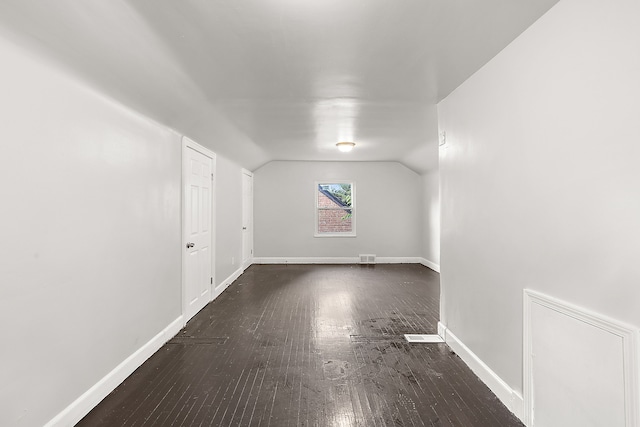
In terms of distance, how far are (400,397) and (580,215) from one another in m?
1.62

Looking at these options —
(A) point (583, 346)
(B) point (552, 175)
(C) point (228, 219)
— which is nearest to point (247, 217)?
(C) point (228, 219)

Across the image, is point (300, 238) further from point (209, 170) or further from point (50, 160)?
point (50, 160)

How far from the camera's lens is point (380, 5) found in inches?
69.3

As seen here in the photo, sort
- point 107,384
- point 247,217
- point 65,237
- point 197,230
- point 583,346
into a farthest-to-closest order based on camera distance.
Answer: point 247,217
point 197,230
point 107,384
point 65,237
point 583,346

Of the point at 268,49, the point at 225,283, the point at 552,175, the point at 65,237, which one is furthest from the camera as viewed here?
the point at 225,283

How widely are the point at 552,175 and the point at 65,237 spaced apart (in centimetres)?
278

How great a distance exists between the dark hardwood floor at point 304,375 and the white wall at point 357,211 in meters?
3.43

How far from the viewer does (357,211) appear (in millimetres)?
8078

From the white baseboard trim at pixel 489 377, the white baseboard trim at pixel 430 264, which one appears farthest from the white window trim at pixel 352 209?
the white baseboard trim at pixel 489 377

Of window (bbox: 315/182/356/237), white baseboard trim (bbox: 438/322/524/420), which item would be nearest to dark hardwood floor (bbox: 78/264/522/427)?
white baseboard trim (bbox: 438/322/524/420)

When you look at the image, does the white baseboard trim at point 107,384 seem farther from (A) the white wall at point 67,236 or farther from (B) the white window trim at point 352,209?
(B) the white window trim at point 352,209

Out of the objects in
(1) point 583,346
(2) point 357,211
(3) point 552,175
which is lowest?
(1) point 583,346

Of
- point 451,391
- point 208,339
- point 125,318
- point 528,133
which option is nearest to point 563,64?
point 528,133

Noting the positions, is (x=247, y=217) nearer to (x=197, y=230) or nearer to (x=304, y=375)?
(x=197, y=230)
